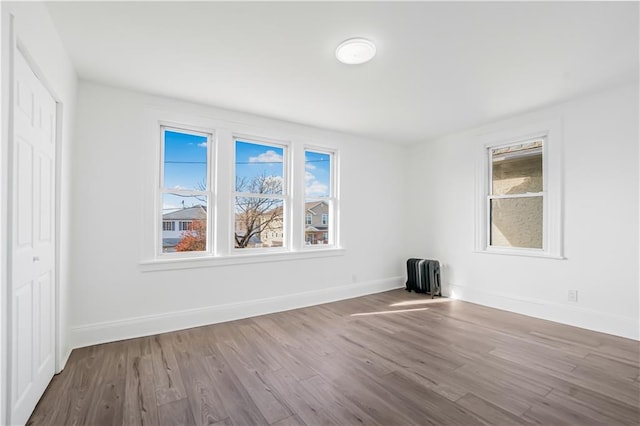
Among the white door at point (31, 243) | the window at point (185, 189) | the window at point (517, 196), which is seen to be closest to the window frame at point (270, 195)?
the window at point (185, 189)

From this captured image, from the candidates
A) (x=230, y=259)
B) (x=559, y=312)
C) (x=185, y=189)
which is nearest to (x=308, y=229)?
(x=230, y=259)

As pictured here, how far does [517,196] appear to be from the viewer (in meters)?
4.03

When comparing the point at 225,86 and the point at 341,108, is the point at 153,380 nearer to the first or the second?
the point at 225,86

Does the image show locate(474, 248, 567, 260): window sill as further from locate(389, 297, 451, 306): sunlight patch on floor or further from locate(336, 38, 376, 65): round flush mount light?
locate(336, 38, 376, 65): round flush mount light

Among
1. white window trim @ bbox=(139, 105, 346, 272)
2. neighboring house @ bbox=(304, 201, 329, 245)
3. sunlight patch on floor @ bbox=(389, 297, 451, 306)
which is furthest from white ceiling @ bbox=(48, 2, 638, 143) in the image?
sunlight patch on floor @ bbox=(389, 297, 451, 306)

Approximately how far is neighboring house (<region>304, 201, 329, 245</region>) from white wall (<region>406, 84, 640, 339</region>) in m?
2.13

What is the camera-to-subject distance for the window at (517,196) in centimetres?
385

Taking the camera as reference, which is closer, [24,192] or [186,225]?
[24,192]

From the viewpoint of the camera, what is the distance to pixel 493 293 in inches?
164

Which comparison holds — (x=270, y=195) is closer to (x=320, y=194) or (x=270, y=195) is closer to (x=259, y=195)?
(x=259, y=195)

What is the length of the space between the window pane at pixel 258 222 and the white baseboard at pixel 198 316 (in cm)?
75

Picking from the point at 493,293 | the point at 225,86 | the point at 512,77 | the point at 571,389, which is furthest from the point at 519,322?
the point at 225,86

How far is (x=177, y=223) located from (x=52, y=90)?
5.59 feet

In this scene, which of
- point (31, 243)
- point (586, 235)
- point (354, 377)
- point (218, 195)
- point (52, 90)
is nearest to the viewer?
point (31, 243)
